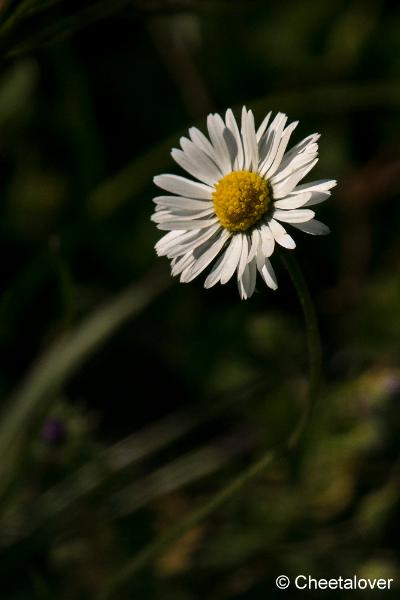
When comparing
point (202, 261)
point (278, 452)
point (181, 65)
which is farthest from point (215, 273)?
point (181, 65)

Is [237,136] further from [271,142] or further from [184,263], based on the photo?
[184,263]

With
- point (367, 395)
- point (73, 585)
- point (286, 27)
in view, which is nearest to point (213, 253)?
point (367, 395)

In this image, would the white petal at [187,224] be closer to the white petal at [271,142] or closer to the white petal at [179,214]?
the white petal at [179,214]

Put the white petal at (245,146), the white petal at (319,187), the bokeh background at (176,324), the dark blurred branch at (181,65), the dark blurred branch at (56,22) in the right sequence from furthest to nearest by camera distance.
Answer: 1. the dark blurred branch at (181,65)
2. the bokeh background at (176,324)
3. the dark blurred branch at (56,22)
4. the white petal at (245,146)
5. the white petal at (319,187)

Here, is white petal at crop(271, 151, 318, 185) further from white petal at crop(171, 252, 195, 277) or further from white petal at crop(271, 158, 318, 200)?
white petal at crop(171, 252, 195, 277)

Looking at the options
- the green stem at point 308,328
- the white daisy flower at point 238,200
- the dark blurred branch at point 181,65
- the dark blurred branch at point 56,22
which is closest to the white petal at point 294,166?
the white daisy flower at point 238,200

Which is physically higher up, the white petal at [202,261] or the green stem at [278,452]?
the white petal at [202,261]
